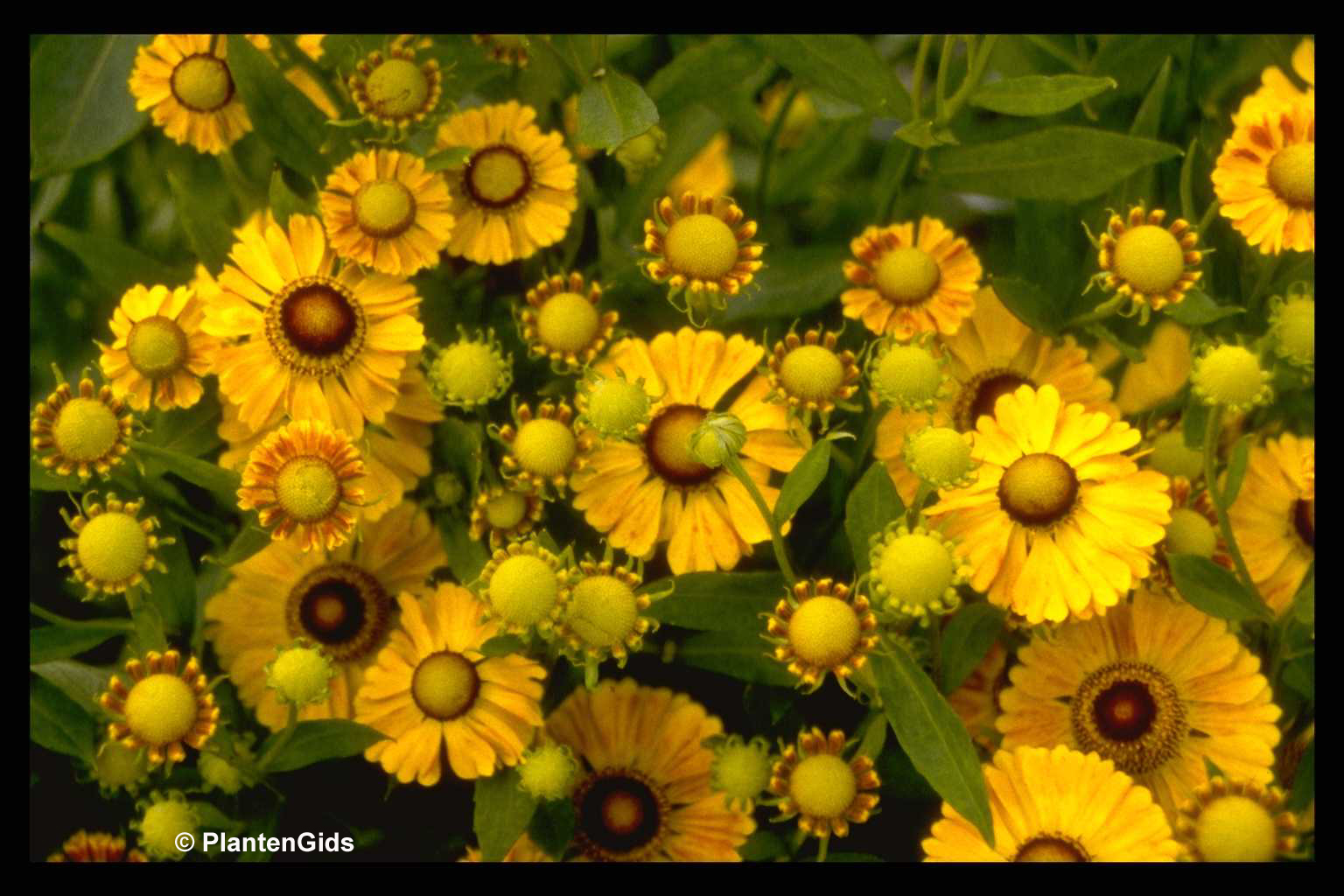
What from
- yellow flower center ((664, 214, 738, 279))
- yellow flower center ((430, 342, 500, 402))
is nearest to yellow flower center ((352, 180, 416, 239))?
yellow flower center ((430, 342, 500, 402))

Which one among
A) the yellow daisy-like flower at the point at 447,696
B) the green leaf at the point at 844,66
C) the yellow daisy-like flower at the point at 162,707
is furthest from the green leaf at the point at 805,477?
the yellow daisy-like flower at the point at 162,707

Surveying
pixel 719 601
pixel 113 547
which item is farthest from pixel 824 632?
pixel 113 547

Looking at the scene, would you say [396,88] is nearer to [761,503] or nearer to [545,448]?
[545,448]

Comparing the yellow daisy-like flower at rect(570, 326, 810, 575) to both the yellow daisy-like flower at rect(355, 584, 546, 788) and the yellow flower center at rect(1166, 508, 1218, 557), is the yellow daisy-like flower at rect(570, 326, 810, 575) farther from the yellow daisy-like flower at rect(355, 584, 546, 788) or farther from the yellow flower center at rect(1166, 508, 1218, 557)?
the yellow flower center at rect(1166, 508, 1218, 557)

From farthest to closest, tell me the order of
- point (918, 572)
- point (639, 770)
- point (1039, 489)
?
point (639, 770), point (1039, 489), point (918, 572)

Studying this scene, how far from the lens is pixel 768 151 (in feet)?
3.96

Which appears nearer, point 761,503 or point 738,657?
point 761,503

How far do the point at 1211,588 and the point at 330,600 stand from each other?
2.38ft

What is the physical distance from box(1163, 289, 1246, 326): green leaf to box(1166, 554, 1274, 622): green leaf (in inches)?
7.1

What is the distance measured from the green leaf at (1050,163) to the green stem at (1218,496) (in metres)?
0.21

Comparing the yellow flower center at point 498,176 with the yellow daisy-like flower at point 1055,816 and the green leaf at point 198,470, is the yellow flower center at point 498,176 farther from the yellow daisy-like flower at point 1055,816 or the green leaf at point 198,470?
the yellow daisy-like flower at point 1055,816

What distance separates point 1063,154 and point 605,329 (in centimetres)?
40

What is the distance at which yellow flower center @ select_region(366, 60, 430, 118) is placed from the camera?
3.40 feet

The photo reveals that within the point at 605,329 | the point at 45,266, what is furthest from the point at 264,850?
the point at 45,266
